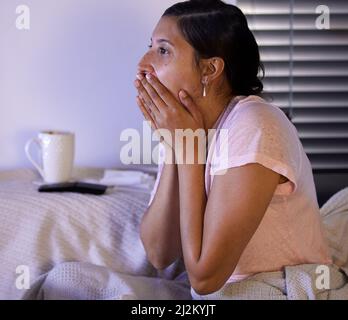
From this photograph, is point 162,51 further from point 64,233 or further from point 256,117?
point 64,233

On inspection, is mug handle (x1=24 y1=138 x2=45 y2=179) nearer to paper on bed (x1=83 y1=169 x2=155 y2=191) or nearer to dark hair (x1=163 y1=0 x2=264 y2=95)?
paper on bed (x1=83 y1=169 x2=155 y2=191)

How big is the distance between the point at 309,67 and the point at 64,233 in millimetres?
758

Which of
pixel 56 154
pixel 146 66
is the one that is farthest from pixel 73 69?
pixel 146 66

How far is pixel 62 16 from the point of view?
1.27 meters

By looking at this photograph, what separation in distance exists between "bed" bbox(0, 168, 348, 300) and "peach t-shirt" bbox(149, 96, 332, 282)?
6.4 inches

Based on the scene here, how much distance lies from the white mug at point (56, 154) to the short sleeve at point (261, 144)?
412 millimetres

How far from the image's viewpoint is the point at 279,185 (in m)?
0.89

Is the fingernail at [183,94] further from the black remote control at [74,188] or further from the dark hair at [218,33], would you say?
the black remote control at [74,188]

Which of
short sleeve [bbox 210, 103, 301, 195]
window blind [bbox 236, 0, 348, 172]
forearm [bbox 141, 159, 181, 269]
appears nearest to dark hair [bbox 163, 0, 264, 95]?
short sleeve [bbox 210, 103, 301, 195]

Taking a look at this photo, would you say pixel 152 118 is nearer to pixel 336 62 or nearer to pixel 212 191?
pixel 212 191

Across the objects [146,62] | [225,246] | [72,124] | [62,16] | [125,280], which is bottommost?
[125,280]

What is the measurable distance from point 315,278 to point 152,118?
1.38 ft

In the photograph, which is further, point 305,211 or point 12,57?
point 12,57
